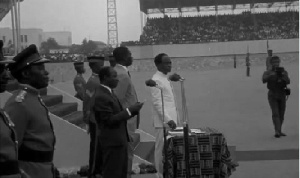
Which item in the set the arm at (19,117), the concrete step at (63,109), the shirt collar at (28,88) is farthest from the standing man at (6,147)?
the concrete step at (63,109)

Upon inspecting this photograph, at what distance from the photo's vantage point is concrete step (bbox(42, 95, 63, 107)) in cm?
904

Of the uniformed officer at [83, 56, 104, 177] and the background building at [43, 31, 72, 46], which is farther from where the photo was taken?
the background building at [43, 31, 72, 46]

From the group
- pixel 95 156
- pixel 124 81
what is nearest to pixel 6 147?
pixel 124 81

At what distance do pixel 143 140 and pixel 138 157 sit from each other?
6.62 feet

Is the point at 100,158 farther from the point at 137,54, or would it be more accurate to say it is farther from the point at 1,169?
the point at 137,54

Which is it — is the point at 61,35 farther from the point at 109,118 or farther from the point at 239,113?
the point at 109,118

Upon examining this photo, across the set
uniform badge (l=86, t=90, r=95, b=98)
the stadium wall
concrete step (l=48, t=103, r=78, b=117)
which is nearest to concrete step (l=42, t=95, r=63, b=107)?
concrete step (l=48, t=103, r=78, b=117)

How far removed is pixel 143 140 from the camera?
963cm

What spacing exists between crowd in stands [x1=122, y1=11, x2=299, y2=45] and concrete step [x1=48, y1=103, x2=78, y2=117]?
136ft

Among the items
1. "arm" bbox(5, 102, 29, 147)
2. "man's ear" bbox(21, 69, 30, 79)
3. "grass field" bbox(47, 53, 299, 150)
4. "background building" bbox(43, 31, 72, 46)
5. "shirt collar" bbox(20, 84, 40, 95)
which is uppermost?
"background building" bbox(43, 31, 72, 46)

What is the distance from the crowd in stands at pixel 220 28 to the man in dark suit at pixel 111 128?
46208mm

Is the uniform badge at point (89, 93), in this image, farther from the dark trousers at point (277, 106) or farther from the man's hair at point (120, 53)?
the dark trousers at point (277, 106)

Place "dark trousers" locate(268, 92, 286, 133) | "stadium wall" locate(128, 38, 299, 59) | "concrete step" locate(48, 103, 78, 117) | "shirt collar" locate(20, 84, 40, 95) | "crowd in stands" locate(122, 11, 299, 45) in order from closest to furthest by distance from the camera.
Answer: "shirt collar" locate(20, 84, 40, 95), "concrete step" locate(48, 103, 78, 117), "dark trousers" locate(268, 92, 286, 133), "stadium wall" locate(128, 38, 299, 59), "crowd in stands" locate(122, 11, 299, 45)

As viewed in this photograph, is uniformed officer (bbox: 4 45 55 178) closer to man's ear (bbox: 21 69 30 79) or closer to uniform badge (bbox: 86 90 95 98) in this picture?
man's ear (bbox: 21 69 30 79)
